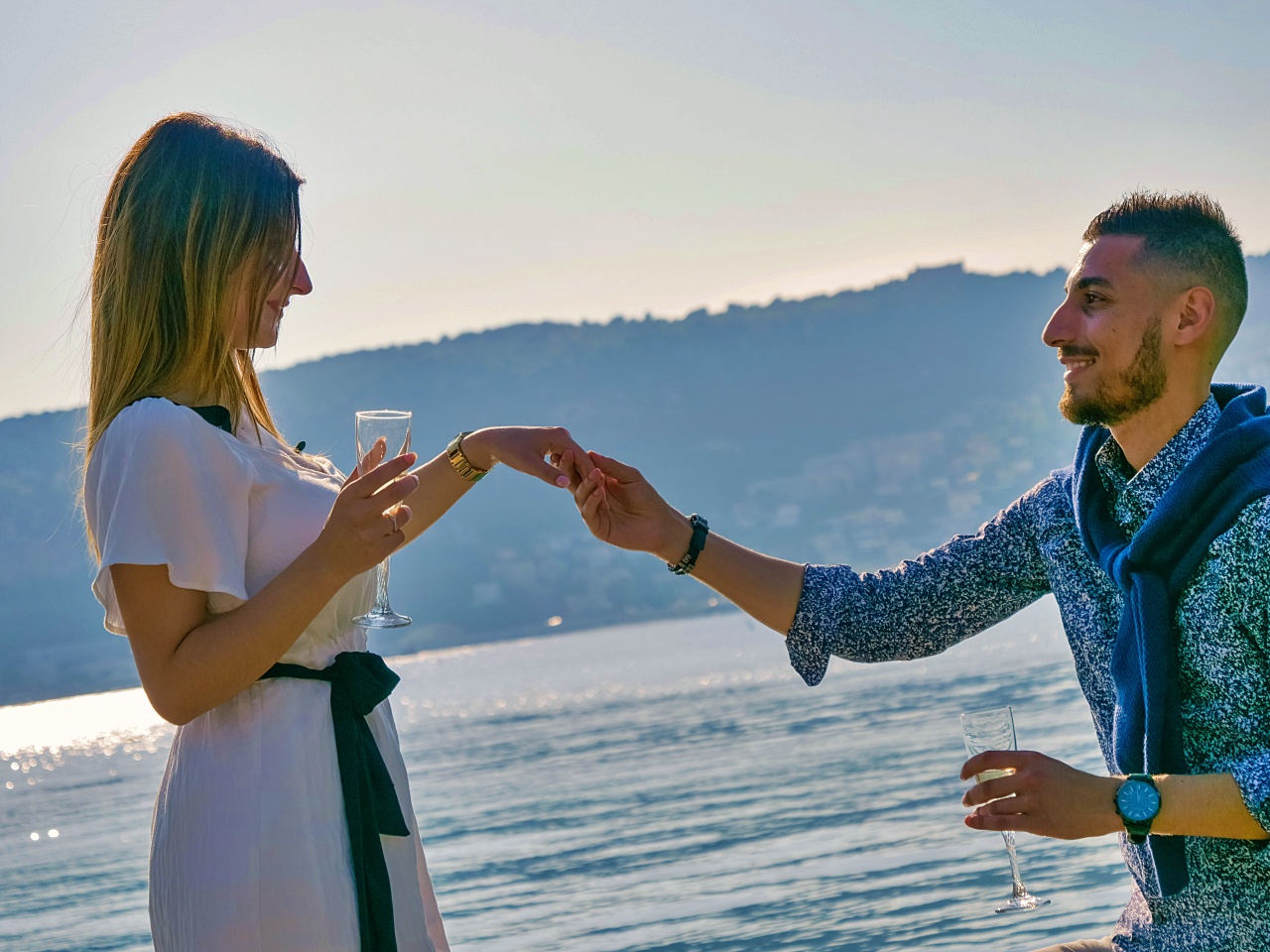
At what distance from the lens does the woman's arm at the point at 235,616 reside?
2.61 m

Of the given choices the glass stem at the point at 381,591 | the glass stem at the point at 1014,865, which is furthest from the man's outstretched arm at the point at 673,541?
the glass stem at the point at 1014,865

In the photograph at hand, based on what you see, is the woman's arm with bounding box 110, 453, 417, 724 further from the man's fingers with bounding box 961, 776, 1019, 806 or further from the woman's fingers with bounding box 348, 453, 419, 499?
the man's fingers with bounding box 961, 776, 1019, 806

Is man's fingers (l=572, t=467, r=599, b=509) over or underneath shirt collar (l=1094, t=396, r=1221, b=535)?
over

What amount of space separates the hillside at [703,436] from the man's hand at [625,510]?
102893mm

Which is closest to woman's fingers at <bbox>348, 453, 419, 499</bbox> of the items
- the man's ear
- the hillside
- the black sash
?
the black sash

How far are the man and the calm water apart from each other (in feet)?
21.0

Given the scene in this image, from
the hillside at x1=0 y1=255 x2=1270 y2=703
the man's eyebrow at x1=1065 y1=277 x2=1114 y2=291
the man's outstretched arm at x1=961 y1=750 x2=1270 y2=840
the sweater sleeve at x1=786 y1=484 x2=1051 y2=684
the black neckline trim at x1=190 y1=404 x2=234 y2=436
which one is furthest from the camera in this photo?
the hillside at x1=0 y1=255 x2=1270 y2=703

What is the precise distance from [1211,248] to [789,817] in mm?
13433

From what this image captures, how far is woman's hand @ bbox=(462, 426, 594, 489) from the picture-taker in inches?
148

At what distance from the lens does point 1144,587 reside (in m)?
2.73

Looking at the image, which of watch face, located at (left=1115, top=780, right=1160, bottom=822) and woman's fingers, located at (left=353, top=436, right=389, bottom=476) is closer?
watch face, located at (left=1115, top=780, right=1160, bottom=822)

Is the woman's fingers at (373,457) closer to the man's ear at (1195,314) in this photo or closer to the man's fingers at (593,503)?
the man's fingers at (593,503)

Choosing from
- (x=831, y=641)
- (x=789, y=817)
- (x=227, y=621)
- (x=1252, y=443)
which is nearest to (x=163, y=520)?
(x=227, y=621)

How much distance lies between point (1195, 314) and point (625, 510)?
4.91 feet
